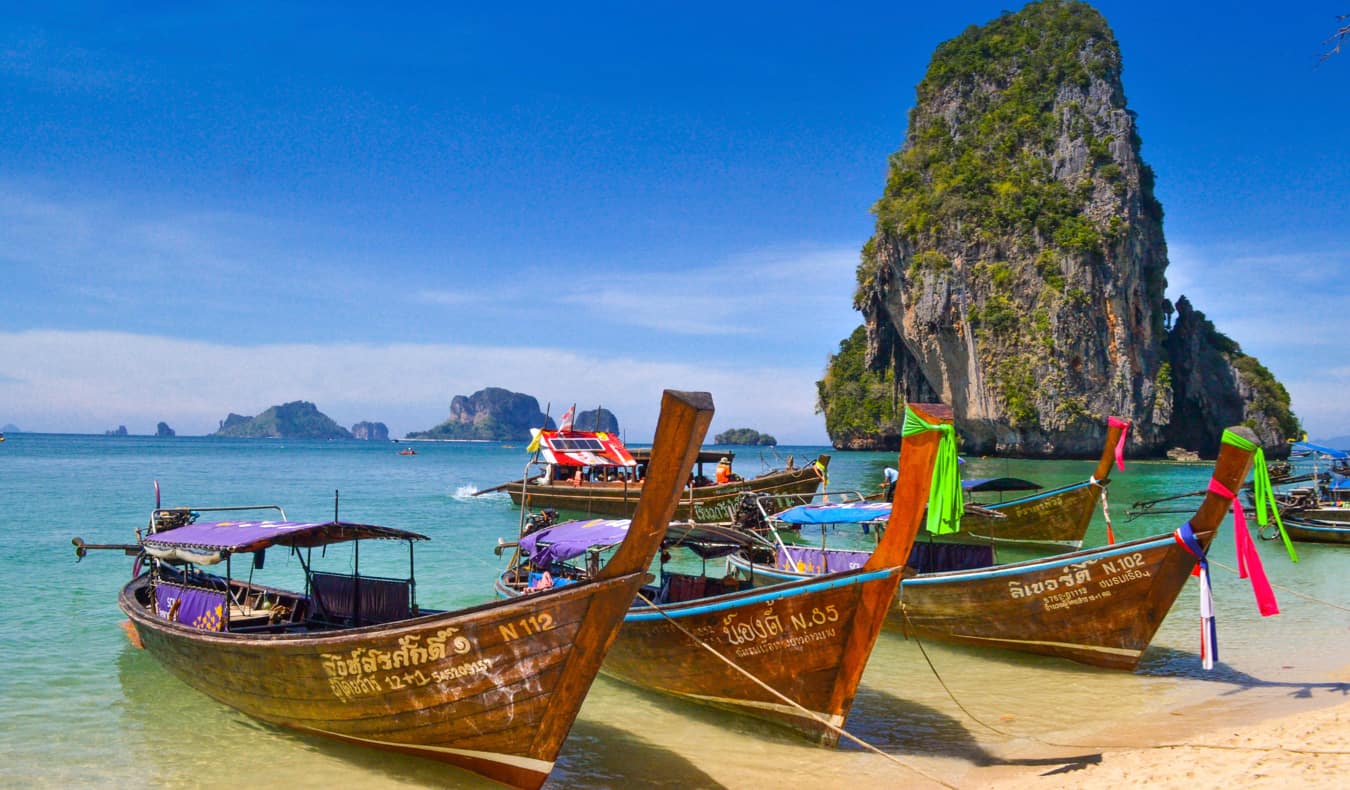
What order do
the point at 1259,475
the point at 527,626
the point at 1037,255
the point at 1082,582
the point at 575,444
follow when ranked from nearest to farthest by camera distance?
the point at 527,626 → the point at 1259,475 → the point at 1082,582 → the point at 575,444 → the point at 1037,255

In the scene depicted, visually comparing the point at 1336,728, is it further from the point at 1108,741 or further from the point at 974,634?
the point at 974,634

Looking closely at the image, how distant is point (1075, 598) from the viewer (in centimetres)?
988

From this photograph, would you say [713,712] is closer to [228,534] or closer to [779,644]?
[779,644]

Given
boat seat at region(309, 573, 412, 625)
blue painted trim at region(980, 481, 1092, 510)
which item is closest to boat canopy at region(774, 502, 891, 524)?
boat seat at region(309, 573, 412, 625)

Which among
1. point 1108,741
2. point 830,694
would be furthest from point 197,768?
point 1108,741

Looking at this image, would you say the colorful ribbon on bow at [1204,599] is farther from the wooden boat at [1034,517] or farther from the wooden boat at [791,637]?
the wooden boat at [1034,517]

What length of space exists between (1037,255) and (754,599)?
60.0 metres

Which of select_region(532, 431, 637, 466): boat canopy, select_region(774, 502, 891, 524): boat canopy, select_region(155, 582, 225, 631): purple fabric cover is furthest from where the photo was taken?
select_region(532, 431, 637, 466): boat canopy

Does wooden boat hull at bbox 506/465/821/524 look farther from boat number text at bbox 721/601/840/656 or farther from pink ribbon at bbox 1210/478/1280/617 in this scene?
boat number text at bbox 721/601/840/656

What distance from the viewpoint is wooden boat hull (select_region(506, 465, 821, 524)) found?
24.9m

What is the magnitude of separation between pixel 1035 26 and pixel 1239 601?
69471mm

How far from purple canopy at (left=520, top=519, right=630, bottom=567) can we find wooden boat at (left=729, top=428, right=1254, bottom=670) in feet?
12.2

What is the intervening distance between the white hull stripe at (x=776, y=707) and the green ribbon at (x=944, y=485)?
1836 mm

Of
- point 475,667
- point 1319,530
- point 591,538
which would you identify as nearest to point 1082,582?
point 591,538
